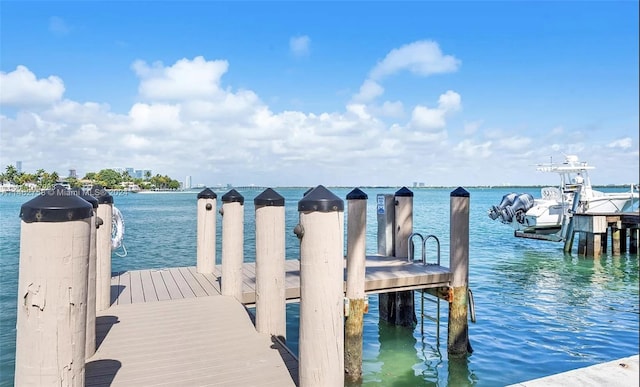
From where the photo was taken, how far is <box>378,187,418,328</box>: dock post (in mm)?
10016

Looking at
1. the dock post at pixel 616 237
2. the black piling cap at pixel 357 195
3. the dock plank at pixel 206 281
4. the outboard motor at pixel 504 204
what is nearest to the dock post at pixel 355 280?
the black piling cap at pixel 357 195

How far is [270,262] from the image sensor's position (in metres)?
5.59

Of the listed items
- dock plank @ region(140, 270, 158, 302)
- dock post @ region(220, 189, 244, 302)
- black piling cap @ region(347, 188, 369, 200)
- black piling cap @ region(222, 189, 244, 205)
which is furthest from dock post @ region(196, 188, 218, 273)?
black piling cap @ region(347, 188, 369, 200)

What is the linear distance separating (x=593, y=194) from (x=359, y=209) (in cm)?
2794

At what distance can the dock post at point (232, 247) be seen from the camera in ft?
23.5

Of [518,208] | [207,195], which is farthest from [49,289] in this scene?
[518,208]

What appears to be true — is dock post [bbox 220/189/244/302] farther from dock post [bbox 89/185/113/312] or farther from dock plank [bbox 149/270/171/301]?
dock post [bbox 89/185/113/312]

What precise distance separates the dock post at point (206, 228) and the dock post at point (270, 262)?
3840 millimetres

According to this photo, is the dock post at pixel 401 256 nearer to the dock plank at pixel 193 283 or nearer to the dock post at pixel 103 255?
the dock plank at pixel 193 283

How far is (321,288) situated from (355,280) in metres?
3.39

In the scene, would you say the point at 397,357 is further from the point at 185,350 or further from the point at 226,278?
the point at 185,350

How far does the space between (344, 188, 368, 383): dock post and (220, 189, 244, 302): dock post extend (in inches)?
73.4

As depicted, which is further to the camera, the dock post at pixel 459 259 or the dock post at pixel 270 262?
the dock post at pixel 459 259

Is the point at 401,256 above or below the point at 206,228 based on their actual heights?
below
